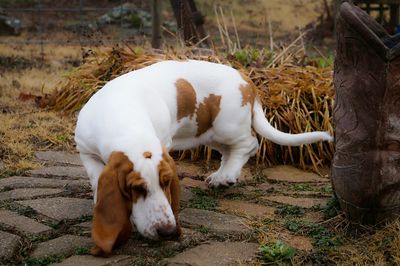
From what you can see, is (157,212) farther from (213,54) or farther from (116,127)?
(213,54)

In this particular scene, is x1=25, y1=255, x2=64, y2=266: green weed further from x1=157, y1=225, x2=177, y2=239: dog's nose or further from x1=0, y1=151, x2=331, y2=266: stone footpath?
x1=157, y1=225, x2=177, y2=239: dog's nose

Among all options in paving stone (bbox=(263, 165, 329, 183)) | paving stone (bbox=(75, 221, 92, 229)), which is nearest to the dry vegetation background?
paving stone (bbox=(263, 165, 329, 183))

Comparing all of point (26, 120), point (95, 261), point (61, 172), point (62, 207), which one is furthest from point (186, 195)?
point (26, 120)

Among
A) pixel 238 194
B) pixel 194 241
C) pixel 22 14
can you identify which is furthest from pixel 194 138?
pixel 22 14

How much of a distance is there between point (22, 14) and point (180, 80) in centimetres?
1052

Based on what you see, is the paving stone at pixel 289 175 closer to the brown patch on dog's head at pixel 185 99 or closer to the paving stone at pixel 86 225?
the brown patch on dog's head at pixel 185 99

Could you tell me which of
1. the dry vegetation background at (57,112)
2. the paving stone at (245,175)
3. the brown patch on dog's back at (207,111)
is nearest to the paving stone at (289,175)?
the paving stone at (245,175)

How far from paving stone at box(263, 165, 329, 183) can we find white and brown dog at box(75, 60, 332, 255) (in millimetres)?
478

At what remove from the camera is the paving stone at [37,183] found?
3.75 metres

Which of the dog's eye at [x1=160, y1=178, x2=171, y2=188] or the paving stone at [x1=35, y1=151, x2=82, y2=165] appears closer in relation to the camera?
the dog's eye at [x1=160, y1=178, x2=171, y2=188]

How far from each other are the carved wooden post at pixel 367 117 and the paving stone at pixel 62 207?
1.38m

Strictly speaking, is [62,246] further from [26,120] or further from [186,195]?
[26,120]

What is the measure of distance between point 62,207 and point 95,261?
769 millimetres

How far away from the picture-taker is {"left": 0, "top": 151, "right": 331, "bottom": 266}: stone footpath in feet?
9.16
